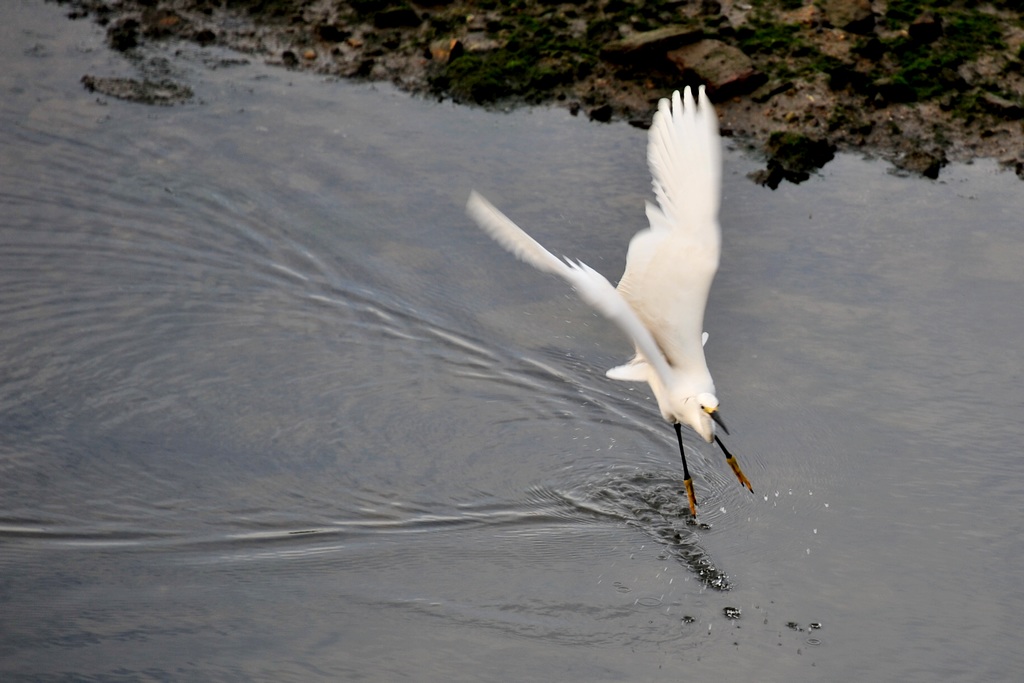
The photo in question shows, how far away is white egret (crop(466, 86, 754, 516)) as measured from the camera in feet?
14.5

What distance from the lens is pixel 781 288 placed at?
6148 mm

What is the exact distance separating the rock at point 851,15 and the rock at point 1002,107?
0.91 meters

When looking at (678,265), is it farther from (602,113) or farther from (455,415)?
(602,113)

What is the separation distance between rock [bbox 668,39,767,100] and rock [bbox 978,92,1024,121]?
1358 mm

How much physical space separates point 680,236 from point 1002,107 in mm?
3720

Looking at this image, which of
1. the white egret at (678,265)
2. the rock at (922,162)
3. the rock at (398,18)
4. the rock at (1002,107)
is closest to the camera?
the white egret at (678,265)

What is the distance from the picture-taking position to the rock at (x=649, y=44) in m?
7.58

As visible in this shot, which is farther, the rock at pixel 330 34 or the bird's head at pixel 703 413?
the rock at pixel 330 34

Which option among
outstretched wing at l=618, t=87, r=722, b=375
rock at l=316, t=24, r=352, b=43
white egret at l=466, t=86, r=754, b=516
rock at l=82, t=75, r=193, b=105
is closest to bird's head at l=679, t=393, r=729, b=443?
white egret at l=466, t=86, r=754, b=516

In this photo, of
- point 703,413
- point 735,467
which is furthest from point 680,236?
point 735,467

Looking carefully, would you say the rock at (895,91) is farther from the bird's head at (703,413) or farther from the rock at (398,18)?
the bird's head at (703,413)

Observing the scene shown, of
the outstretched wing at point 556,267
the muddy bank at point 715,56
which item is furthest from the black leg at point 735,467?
the muddy bank at point 715,56

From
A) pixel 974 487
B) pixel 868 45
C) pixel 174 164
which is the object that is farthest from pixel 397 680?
pixel 868 45

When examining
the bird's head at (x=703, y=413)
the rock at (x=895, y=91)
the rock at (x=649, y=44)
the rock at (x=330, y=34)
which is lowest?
the bird's head at (x=703, y=413)
